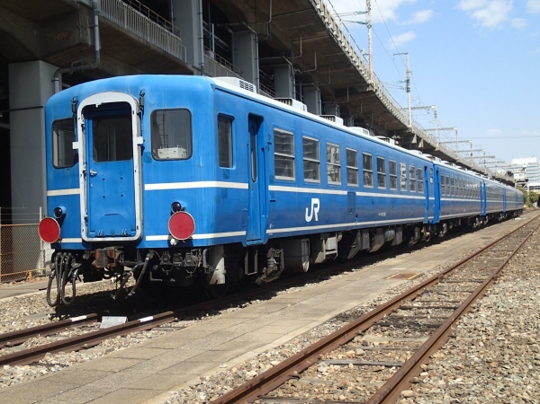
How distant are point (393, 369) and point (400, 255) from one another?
13.7 m

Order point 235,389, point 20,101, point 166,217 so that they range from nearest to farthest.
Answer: point 235,389, point 166,217, point 20,101

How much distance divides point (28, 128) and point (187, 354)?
12.4 m

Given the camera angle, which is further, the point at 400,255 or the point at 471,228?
the point at 471,228

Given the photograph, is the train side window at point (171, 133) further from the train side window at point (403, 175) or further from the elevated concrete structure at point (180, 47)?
the train side window at point (403, 175)

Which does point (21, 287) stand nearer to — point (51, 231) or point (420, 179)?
point (51, 231)

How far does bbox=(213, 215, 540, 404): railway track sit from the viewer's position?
5.06 m

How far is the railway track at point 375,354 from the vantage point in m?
5.06

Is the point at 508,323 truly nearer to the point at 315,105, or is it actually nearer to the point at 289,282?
the point at 289,282

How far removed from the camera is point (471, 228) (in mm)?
35281

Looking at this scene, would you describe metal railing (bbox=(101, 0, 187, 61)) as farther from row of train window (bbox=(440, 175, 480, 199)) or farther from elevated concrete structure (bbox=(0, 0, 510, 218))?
row of train window (bbox=(440, 175, 480, 199))

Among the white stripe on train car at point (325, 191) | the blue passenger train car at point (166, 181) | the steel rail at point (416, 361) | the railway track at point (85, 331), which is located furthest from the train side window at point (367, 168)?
the steel rail at point (416, 361)

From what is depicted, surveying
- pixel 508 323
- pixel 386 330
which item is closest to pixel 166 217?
pixel 386 330

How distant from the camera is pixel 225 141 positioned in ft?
28.9

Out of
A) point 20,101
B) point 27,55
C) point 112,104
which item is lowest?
point 112,104
